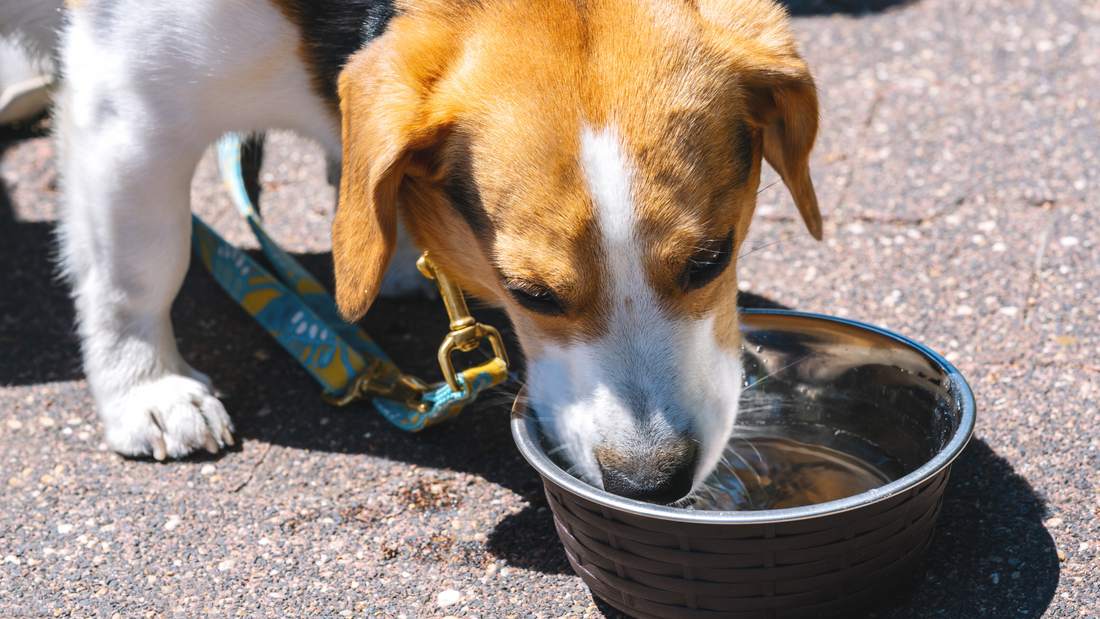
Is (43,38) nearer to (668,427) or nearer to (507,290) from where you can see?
(507,290)

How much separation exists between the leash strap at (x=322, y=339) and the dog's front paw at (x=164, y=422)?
1.11ft

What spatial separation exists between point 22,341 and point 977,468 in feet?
10.6

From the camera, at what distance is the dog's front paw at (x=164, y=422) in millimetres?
2961

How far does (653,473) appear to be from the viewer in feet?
6.92

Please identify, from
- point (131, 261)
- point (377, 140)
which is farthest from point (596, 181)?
point (131, 261)

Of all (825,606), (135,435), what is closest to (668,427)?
(825,606)

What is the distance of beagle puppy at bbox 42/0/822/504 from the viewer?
6.93 ft

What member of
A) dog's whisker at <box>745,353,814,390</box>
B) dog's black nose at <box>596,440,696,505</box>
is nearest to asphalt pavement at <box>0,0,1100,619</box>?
dog's black nose at <box>596,440,696,505</box>

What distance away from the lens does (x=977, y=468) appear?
2.64 metres

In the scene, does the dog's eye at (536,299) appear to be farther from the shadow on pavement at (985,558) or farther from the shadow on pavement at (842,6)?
the shadow on pavement at (842,6)

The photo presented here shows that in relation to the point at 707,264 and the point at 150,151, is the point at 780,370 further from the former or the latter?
the point at 150,151

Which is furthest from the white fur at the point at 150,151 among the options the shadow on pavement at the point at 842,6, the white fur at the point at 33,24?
the shadow on pavement at the point at 842,6

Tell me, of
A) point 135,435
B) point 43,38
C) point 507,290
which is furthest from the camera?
point 43,38

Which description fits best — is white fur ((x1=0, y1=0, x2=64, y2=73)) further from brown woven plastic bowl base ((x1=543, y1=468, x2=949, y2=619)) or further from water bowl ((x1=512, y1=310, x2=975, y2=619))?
brown woven plastic bowl base ((x1=543, y1=468, x2=949, y2=619))
